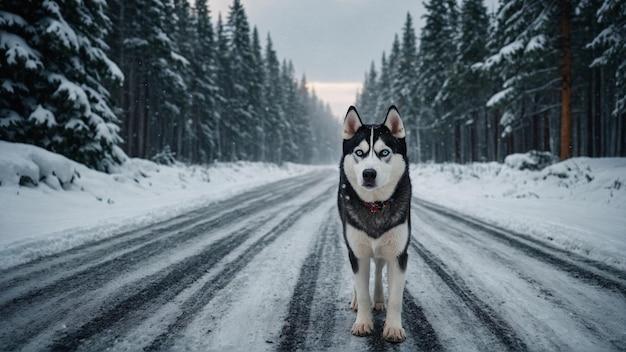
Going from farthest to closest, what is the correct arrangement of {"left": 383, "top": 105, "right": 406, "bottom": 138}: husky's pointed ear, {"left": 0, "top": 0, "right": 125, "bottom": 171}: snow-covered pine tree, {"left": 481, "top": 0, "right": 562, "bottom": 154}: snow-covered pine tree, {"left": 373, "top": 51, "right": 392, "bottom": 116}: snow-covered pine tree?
{"left": 373, "top": 51, "right": 392, "bottom": 116}: snow-covered pine tree → {"left": 481, "top": 0, "right": 562, "bottom": 154}: snow-covered pine tree → {"left": 0, "top": 0, "right": 125, "bottom": 171}: snow-covered pine tree → {"left": 383, "top": 105, "right": 406, "bottom": 138}: husky's pointed ear

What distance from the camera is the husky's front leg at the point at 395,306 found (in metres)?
2.62

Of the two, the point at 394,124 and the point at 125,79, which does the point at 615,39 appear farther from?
the point at 125,79

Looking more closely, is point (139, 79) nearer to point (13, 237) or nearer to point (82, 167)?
point (82, 167)

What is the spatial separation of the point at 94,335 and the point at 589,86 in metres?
29.6

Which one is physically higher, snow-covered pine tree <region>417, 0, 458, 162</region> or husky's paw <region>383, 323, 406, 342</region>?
snow-covered pine tree <region>417, 0, 458, 162</region>

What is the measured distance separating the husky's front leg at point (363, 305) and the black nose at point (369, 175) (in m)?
0.72

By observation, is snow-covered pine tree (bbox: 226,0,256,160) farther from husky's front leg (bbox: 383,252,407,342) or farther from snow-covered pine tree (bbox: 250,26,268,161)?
husky's front leg (bbox: 383,252,407,342)

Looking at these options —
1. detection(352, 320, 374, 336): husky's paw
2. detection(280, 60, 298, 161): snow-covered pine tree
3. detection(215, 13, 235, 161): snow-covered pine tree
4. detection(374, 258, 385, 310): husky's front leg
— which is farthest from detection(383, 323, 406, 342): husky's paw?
detection(280, 60, 298, 161): snow-covered pine tree

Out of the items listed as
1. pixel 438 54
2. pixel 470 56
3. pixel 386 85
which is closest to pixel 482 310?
pixel 470 56

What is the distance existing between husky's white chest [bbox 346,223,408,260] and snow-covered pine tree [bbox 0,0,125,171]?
1193 cm

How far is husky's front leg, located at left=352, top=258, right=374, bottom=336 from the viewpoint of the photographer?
2721mm

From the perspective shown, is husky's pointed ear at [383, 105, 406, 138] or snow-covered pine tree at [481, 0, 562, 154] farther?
snow-covered pine tree at [481, 0, 562, 154]

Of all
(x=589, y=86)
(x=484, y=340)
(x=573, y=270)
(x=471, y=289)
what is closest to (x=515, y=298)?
(x=471, y=289)

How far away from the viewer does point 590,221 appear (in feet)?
22.3
